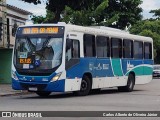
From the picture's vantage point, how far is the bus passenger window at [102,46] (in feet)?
78.9

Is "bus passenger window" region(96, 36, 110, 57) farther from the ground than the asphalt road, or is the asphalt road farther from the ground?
"bus passenger window" region(96, 36, 110, 57)

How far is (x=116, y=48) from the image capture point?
85.2ft

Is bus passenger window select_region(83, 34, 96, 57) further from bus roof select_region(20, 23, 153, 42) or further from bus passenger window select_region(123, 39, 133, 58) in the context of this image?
bus passenger window select_region(123, 39, 133, 58)

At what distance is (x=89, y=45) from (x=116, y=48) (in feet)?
10.2

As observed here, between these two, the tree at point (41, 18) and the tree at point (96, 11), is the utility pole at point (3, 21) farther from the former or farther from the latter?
the tree at point (41, 18)

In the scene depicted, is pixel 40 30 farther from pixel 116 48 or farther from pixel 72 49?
pixel 116 48

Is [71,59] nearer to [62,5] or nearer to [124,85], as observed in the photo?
[124,85]

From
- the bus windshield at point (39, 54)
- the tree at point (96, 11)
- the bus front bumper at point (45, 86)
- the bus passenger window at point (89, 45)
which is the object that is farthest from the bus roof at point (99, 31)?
the tree at point (96, 11)

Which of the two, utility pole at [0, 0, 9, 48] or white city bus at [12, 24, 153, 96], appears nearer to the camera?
white city bus at [12, 24, 153, 96]

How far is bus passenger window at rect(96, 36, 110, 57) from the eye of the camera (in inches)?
947

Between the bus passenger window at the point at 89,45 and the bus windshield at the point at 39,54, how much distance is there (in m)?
1.96

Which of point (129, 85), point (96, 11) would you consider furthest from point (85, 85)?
point (96, 11)

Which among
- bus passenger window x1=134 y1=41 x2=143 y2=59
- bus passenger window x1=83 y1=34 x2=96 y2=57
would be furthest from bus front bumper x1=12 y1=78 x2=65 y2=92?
bus passenger window x1=134 y1=41 x2=143 y2=59

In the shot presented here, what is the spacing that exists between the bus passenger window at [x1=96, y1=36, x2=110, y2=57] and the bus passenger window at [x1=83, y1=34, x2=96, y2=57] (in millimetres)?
436
